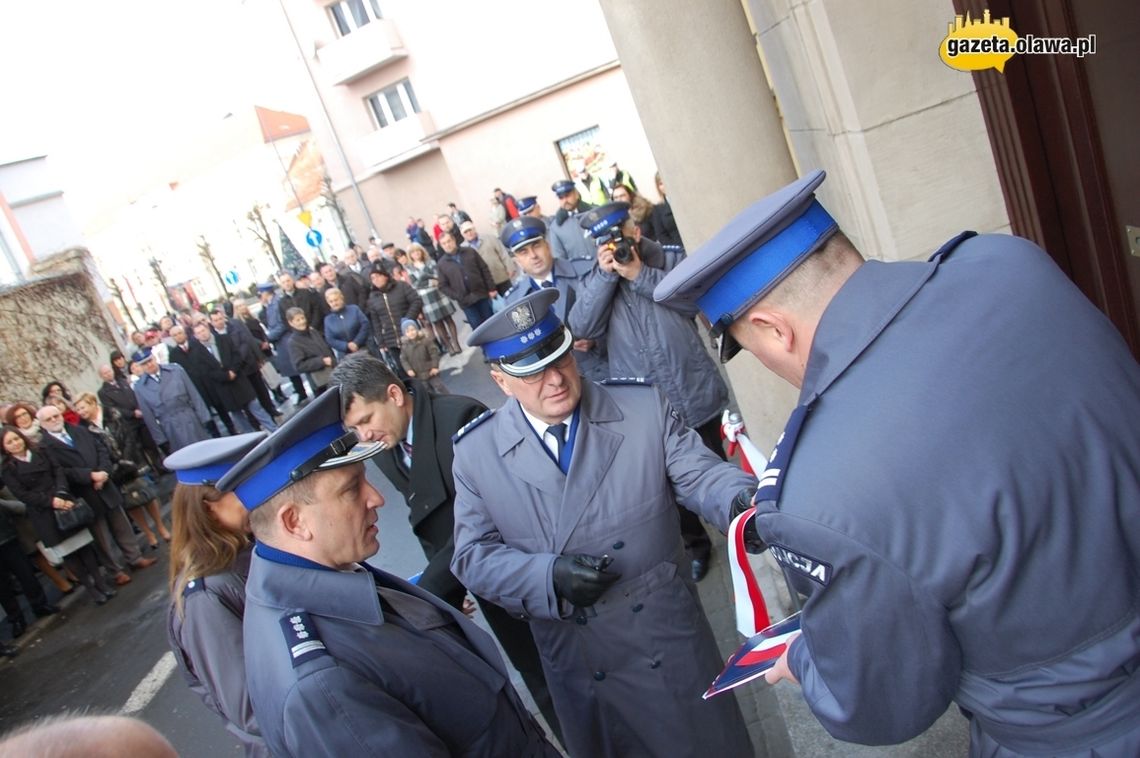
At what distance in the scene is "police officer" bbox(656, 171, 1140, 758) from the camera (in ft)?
4.71

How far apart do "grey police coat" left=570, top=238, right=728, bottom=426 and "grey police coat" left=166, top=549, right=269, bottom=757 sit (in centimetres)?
249

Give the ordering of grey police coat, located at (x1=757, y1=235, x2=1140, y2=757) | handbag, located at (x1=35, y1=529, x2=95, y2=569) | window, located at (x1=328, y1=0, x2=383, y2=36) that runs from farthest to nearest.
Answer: window, located at (x1=328, y1=0, x2=383, y2=36)
handbag, located at (x1=35, y1=529, x2=95, y2=569)
grey police coat, located at (x1=757, y1=235, x2=1140, y2=757)

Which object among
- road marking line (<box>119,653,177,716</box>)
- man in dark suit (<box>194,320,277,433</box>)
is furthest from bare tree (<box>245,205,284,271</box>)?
road marking line (<box>119,653,177,716</box>)

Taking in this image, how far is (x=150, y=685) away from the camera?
22.0ft

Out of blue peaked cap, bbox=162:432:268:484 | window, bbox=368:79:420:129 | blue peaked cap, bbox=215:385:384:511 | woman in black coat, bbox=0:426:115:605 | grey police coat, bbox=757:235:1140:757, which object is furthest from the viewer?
window, bbox=368:79:420:129

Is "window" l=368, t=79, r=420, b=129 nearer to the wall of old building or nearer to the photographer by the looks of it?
the wall of old building

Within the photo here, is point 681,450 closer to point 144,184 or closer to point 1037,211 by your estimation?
point 1037,211

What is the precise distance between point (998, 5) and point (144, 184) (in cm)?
5959

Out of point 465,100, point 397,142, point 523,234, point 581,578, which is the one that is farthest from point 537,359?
point 397,142

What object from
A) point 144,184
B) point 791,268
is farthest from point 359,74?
point 791,268

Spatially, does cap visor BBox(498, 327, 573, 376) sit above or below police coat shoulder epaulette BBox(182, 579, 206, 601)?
above

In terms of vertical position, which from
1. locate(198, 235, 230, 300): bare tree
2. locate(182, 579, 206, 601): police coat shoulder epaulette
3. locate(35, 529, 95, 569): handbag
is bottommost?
locate(35, 529, 95, 569): handbag

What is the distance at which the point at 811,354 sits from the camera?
5.38 ft

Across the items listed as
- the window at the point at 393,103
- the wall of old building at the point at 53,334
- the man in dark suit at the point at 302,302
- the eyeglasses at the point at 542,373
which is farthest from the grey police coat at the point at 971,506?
the window at the point at 393,103
